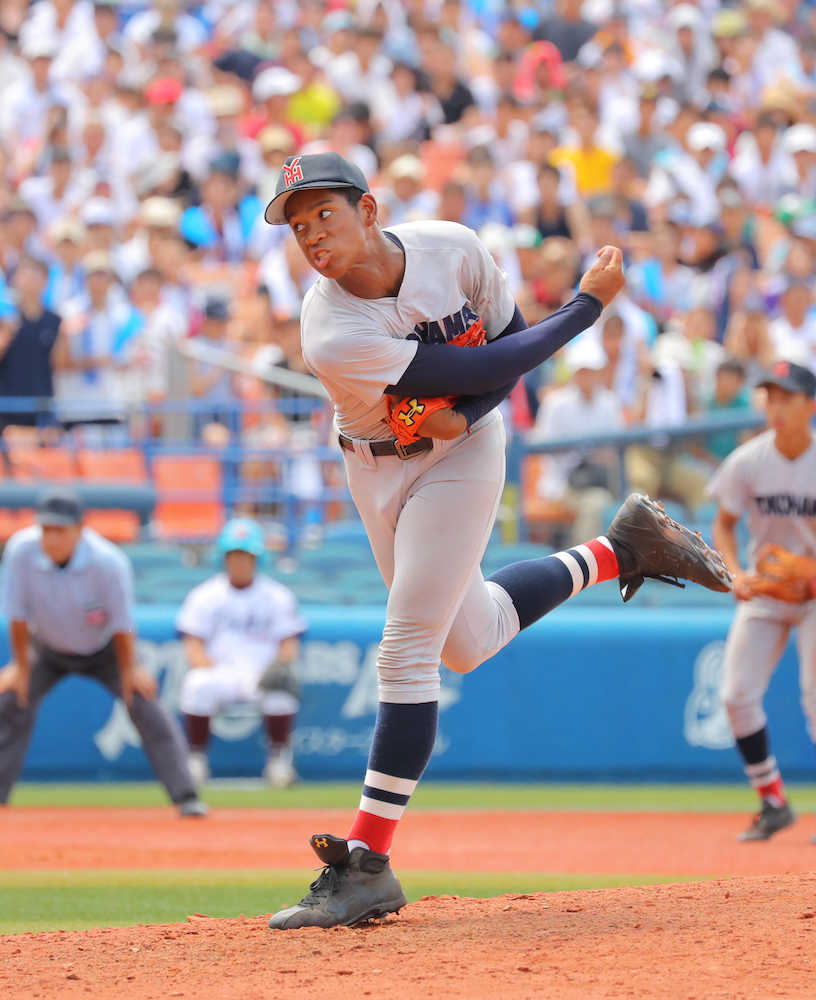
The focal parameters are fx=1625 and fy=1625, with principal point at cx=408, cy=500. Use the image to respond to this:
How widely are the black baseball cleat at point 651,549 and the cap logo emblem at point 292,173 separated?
1687 mm

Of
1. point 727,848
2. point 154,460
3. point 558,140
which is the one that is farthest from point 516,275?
point 727,848

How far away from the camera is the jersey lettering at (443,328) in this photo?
4.80 meters

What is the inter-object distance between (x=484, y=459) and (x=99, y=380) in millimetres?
8329

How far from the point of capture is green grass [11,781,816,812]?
968cm

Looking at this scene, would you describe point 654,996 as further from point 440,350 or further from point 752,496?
point 752,496

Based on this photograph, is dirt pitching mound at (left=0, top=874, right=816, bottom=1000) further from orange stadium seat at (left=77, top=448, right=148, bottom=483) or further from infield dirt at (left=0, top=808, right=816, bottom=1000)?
orange stadium seat at (left=77, top=448, right=148, bottom=483)

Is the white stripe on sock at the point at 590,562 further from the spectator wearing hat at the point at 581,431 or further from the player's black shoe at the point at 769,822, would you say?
the spectator wearing hat at the point at 581,431

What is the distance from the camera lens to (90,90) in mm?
15945

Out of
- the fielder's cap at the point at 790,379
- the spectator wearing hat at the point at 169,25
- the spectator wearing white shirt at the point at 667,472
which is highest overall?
the spectator wearing hat at the point at 169,25

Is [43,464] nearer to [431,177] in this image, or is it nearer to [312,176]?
[431,177]

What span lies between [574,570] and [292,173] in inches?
64.9

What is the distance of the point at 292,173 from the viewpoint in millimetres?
4559

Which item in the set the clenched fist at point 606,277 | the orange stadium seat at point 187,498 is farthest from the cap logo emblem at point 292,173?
the orange stadium seat at point 187,498

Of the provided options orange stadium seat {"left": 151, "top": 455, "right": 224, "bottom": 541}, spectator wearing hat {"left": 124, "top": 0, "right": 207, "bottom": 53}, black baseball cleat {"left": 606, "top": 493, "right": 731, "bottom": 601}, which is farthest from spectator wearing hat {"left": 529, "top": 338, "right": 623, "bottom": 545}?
spectator wearing hat {"left": 124, "top": 0, "right": 207, "bottom": 53}
